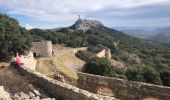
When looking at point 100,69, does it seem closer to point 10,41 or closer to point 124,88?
point 10,41

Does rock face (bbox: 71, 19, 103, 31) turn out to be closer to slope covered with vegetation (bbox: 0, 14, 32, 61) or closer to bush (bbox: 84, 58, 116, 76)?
bush (bbox: 84, 58, 116, 76)

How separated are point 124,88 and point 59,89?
7844mm

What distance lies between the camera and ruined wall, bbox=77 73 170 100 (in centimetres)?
1939

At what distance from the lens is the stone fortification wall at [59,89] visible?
11719 mm

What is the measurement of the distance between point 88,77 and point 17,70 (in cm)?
674

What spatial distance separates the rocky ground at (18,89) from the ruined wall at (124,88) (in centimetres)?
728

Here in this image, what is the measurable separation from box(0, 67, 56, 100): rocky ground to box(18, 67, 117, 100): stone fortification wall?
1.05 ft

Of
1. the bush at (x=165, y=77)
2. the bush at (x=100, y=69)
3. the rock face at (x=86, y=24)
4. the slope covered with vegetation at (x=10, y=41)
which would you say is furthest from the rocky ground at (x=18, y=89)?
the rock face at (x=86, y=24)

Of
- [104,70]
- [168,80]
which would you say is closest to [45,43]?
[104,70]

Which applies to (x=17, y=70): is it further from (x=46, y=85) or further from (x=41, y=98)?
(x=41, y=98)

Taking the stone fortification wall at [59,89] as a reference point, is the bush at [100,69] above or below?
below

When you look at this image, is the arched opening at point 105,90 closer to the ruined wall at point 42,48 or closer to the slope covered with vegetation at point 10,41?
the slope covered with vegetation at point 10,41

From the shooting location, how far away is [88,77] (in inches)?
894

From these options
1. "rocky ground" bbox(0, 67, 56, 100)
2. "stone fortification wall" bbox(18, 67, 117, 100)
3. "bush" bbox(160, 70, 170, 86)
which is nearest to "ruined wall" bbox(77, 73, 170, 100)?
"stone fortification wall" bbox(18, 67, 117, 100)
